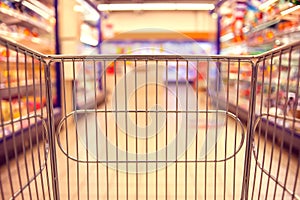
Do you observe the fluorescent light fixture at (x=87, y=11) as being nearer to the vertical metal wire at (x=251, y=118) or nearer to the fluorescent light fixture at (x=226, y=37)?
the fluorescent light fixture at (x=226, y=37)

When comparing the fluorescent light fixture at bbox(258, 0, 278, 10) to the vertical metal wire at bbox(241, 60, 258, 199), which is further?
the fluorescent light fixture at bbox(258, 0, 278, 10)

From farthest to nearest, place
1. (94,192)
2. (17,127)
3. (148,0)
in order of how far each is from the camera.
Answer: (148,0) → (17,127) → (94,192)

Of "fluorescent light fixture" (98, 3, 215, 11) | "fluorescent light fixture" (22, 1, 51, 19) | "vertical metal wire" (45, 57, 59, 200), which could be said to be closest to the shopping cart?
"vertical metal wire" (45, 57, 59, 200)

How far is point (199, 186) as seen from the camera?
2375 mm

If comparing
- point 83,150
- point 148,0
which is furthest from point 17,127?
point 148,0

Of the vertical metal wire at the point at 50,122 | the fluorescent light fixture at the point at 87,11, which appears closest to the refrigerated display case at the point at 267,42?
Result: the vertical metal wire at the point at 50,122

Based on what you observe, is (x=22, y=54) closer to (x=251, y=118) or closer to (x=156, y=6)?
(x=251, y=118)

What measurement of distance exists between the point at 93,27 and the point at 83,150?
5666 millimetres

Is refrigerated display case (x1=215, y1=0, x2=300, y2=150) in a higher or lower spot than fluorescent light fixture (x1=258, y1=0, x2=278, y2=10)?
lower

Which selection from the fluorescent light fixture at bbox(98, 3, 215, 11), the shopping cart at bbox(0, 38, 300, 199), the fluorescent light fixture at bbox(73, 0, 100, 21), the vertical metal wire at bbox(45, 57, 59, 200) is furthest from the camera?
the fluorescent light fixture at bbox(98, 3, 215, 11)

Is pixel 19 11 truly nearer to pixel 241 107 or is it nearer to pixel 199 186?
pixel 199 186

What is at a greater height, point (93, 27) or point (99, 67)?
point (93, 27)

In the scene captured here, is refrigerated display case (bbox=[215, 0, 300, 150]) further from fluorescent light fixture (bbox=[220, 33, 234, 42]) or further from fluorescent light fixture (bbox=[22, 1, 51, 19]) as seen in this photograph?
fluorescent light fixture (bbox=[22, 1, 51, 19])

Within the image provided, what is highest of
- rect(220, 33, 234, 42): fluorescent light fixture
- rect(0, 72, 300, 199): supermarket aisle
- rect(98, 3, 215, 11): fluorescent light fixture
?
rect(98, 3, 215, 11): fluorescent light fixture
